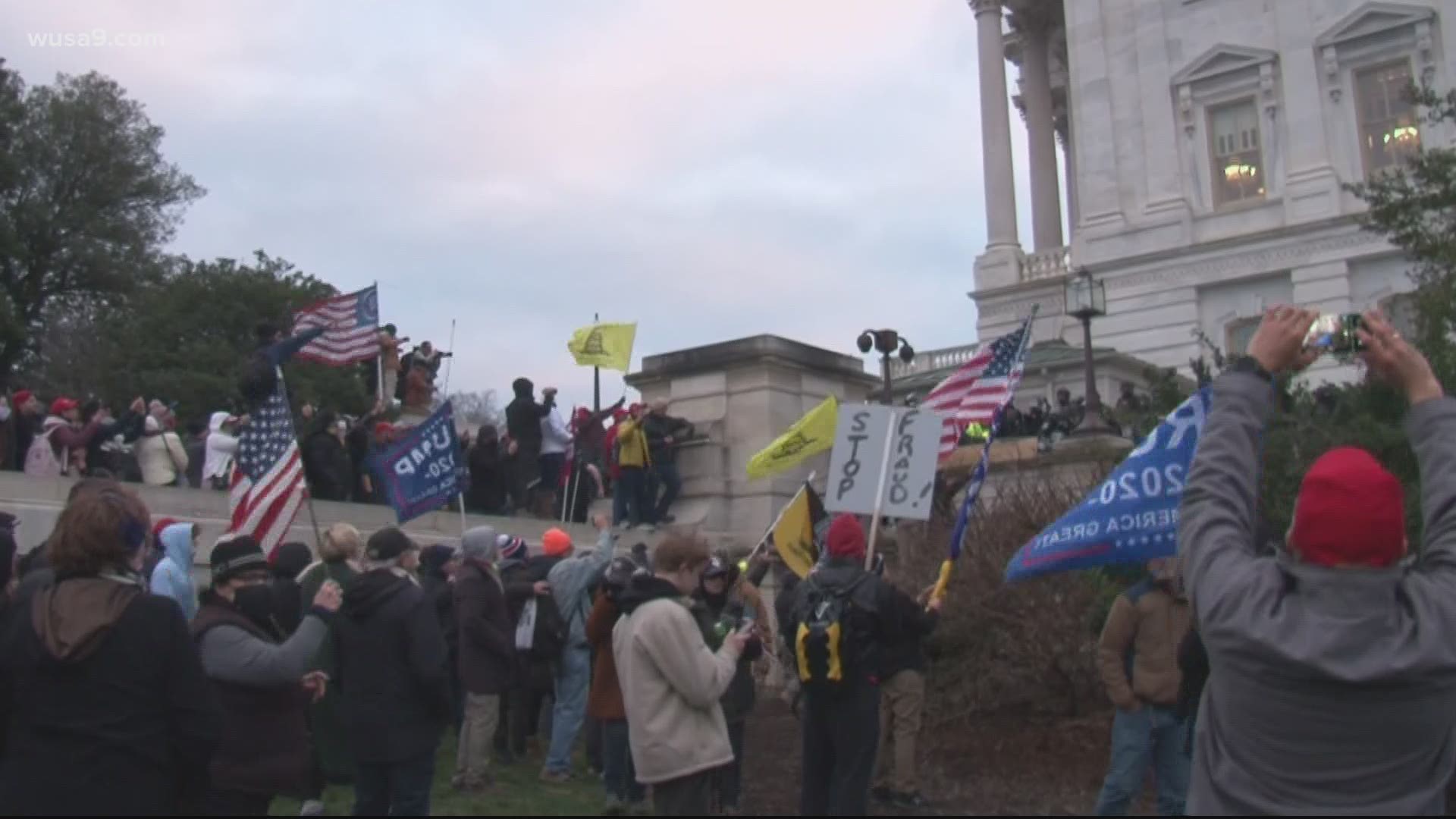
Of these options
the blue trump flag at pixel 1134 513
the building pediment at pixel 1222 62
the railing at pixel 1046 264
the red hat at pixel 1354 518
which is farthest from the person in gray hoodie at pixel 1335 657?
the railing at pixel 1046 264

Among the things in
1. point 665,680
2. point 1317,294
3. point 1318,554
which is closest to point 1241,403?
point 1318,554

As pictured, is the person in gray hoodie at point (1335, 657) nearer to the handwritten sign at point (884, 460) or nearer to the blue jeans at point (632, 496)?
the handwritten sign at point (884, 460)

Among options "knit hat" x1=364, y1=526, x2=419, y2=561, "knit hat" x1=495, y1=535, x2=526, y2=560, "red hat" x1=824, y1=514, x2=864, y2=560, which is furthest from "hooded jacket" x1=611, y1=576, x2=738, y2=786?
"knit hat" x1=495, y1=535, x2=526, y2=560

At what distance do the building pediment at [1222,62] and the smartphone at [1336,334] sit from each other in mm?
37559

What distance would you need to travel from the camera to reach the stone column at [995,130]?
44.2m

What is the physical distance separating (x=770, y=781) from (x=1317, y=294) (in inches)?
1226

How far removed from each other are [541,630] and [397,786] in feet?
12.7

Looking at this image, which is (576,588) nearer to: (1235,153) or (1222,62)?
(1235,153)

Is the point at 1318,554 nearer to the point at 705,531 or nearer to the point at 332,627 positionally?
the point at 332,627

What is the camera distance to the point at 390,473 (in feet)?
40.1

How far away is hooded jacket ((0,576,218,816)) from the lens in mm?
4074

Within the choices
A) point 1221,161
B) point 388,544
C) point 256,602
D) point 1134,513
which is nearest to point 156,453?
point 388,544

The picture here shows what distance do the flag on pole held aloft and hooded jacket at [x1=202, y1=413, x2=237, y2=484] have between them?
692 cm

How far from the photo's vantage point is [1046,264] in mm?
42500
